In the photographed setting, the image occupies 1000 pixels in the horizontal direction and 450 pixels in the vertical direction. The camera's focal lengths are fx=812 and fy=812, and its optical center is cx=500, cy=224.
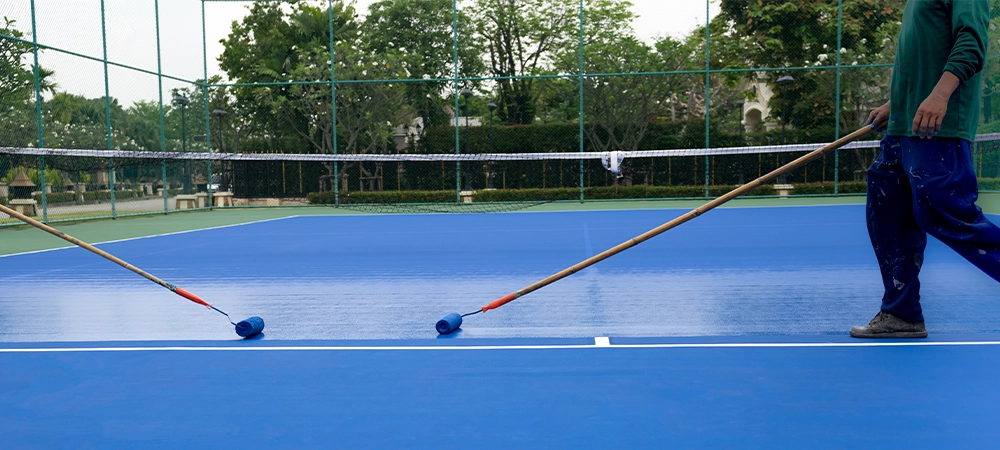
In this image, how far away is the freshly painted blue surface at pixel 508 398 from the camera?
261 centimetres

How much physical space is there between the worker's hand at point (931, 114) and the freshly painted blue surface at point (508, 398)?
98 centimetres

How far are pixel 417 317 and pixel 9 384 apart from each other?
2.13 m

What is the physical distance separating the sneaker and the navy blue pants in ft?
0.10

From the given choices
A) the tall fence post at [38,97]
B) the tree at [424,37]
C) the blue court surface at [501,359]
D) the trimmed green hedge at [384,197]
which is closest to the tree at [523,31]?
the tree at [424,37]

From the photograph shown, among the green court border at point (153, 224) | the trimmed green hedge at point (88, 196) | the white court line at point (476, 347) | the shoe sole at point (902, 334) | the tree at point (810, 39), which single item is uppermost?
the tree at point (810, 39)

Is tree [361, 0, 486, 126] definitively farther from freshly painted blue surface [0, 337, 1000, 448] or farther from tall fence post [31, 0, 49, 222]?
freshly painted blue surface [0, 337, 1000, 448]

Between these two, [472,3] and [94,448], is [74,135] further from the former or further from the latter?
[472,3]

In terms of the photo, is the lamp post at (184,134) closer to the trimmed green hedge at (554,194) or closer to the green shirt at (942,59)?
the trimmed green hedge at (554,194)

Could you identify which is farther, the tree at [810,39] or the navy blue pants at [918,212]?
the tree at [810,39]

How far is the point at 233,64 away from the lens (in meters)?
36.2

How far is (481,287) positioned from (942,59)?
3.48 metres

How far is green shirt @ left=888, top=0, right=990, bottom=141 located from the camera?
333 cm

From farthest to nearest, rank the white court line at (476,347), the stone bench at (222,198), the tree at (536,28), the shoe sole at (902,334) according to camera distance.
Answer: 1. the tree at (536,28)
2. the stone bench at (222,198)
3. the shoe sole at (902,334)
4. the white court line at (476,347)

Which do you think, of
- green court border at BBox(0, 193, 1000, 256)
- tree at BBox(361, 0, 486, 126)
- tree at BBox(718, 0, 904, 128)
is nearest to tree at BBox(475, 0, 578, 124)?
tree at BBox(361, 0, 486, 126)
